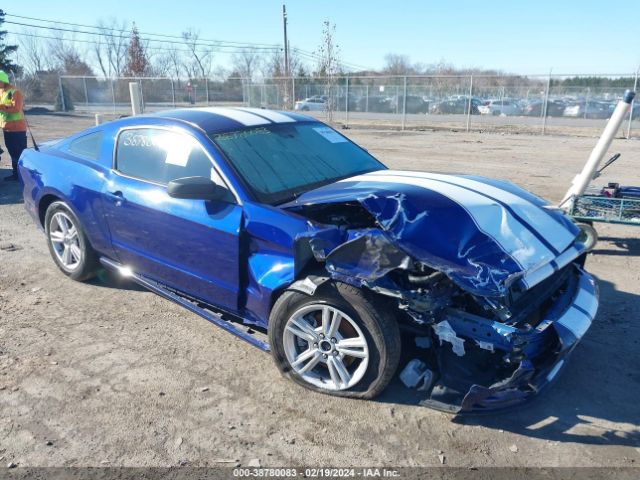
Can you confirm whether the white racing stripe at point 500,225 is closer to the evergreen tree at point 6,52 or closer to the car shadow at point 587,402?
the car shadow at point 587,402

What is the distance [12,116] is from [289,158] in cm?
694

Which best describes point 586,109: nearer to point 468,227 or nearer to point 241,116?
point 241,116

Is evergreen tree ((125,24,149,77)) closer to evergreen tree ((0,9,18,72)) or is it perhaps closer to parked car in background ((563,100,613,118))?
evergreen tree ((0,9,18,72))

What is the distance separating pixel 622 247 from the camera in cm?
602

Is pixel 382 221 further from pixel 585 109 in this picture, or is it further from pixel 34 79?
pixel 34 79

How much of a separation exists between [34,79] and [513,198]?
42.8 metres

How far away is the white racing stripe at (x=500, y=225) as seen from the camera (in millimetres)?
2965

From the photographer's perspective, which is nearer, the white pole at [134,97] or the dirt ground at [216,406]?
the dirt ground at [216,406]

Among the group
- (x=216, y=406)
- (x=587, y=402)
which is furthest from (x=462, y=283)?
(x=216, y=406)

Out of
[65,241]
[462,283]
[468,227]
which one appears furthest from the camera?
[65,241]

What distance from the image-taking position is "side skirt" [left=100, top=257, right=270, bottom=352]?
3545 millimetres

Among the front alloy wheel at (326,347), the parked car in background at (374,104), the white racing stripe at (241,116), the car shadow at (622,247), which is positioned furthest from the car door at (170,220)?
the parked car in background at (374,104)

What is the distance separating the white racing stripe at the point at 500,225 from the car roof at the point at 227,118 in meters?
1.34

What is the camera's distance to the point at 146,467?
2.66 meters
